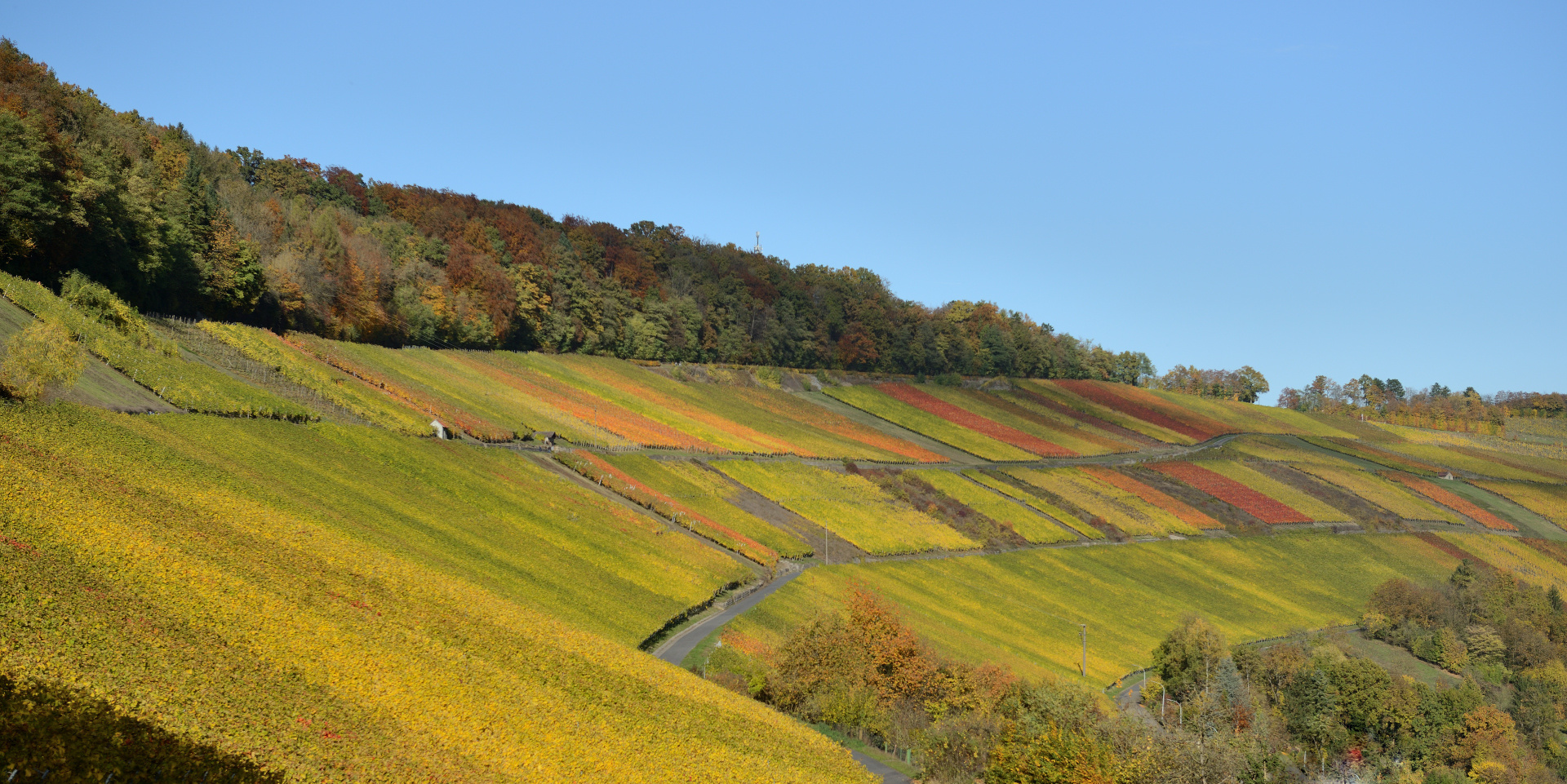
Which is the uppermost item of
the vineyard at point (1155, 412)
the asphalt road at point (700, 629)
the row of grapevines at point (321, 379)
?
the vineyard at point (1155, 412)

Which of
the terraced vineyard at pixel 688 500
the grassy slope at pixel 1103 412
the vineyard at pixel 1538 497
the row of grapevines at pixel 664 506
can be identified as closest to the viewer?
the row of grapevines at pixel 664 506

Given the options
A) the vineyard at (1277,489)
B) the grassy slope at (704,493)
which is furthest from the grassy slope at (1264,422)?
the grassy slope at (704,493)

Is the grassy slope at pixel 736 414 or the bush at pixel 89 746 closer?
the bush at pixel 89 746

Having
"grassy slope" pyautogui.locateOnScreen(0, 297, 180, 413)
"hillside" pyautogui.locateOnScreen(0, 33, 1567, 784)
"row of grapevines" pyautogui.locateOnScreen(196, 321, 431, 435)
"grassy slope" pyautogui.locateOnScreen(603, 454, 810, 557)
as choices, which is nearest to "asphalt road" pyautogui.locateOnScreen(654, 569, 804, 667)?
"hillside" pyautogui.locateOnScreen(0, 33, 1567, 784)

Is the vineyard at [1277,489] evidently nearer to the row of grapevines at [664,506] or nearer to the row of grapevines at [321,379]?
the row of grapevines at [664,506]

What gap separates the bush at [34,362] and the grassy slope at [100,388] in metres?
3.54

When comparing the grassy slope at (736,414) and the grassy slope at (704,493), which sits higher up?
the grassy slope at (736,414)

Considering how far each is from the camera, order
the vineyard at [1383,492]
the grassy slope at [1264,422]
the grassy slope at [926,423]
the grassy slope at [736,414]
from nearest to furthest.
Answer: the grassy slope at [736,414], the grassy slope at [926,423], the vineyard at [1383,492], the grassy slope at [1264,422]

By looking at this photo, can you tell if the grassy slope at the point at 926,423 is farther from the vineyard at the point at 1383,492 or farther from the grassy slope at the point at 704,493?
the grassy slope at the point at 704,493

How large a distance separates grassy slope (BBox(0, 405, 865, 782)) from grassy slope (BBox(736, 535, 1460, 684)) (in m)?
16.6

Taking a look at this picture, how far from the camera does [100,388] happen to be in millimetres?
48281

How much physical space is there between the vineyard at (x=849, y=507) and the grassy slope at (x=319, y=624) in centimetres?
3209

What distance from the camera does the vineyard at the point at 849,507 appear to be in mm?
82000

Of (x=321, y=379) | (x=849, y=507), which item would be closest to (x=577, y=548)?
(x=321, y=379)
